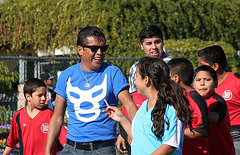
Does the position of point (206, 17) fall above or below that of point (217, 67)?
above

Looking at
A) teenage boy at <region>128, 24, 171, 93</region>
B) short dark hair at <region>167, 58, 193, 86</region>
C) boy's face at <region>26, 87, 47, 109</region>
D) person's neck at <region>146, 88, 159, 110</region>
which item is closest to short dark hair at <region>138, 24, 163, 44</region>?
teenage boy at <region>128, 24, 171, 93</region>

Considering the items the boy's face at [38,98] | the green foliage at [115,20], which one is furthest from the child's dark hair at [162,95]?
the green foliage at [115,20]

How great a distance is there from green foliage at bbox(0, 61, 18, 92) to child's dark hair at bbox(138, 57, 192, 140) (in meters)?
7.92

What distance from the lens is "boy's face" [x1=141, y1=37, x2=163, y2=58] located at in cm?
428

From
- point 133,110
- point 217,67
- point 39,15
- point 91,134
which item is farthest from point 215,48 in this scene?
point 39,15

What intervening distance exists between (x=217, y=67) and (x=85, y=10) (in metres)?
6.65

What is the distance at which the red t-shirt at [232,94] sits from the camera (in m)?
4.14

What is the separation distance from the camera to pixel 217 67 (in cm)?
421

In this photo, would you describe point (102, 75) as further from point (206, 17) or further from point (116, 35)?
Result: point (206, 17)

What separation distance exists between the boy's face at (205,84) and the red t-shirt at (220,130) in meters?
0.08

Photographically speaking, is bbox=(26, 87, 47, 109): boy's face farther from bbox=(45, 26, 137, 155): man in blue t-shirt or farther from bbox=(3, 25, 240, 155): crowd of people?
bbox=(45, 26, 137, 155): man in blue t-shirt

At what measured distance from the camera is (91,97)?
131 inches

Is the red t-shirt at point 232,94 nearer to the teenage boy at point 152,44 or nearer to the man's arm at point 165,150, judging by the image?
the teenage boy at point 152,44

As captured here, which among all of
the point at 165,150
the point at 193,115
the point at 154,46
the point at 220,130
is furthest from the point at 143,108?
the point at 154,46
